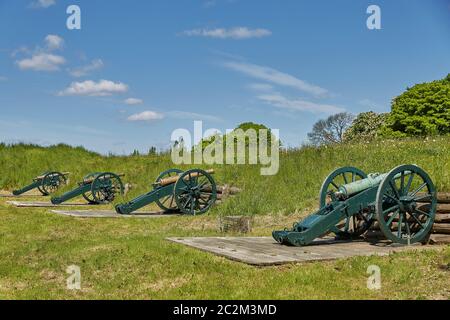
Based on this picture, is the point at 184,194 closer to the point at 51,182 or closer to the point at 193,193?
the point at 193,193

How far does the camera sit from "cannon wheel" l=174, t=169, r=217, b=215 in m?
16.4

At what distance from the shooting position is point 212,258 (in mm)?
7820

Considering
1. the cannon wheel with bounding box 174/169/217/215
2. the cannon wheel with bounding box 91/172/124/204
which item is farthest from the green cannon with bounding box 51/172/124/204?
the cannon wheel with bounding box 174/169/217/215

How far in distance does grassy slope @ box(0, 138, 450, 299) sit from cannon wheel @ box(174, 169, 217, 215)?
1094mm

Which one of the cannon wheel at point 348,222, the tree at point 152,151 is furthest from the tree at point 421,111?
the cannon wheel at point 348,222

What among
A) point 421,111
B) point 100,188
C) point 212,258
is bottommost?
point 212,258

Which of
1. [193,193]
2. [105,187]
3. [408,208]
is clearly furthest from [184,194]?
[408,208]

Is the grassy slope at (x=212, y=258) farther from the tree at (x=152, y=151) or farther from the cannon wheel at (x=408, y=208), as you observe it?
the tree at (x=152, y=151)

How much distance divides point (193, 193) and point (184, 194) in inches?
11.3

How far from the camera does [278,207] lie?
46.2 ft

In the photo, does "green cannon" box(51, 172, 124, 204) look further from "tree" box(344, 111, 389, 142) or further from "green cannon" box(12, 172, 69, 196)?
"tree" box(344, 111, 389, 142)

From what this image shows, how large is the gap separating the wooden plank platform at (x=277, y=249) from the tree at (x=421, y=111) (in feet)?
121
